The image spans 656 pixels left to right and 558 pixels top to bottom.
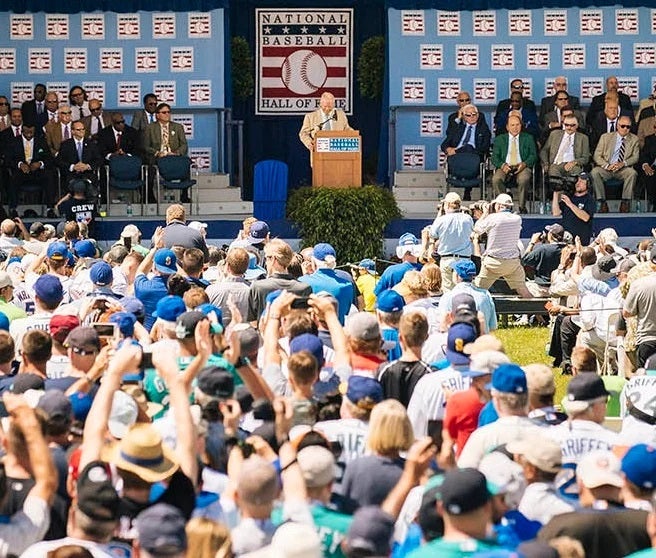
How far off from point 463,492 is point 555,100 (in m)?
16.8

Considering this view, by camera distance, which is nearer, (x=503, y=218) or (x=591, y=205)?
(x=503, y=218)

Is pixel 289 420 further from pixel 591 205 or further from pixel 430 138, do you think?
pixel 430 138

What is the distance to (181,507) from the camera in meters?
6.05

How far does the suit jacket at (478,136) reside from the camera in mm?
21219

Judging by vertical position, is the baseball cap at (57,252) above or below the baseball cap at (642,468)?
above

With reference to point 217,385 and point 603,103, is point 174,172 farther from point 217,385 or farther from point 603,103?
point 217,385

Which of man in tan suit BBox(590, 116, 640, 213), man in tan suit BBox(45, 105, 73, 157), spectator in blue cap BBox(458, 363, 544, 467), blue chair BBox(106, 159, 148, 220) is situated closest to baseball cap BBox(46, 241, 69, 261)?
spectator in blue cap BBox(458, 363, 544, 467)

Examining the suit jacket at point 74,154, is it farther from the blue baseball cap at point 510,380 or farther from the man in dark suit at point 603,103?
the blue baseball cap at point 510,380

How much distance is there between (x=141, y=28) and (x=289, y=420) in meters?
16.7

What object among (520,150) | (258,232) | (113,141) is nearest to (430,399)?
(258,232)

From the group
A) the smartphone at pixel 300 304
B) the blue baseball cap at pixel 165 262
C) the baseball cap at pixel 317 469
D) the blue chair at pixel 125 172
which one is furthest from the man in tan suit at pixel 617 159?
the baseball cap at pixel 317 469

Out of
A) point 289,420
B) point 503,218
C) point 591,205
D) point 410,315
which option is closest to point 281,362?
point 410,315

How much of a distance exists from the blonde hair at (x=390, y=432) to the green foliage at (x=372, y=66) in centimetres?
1742

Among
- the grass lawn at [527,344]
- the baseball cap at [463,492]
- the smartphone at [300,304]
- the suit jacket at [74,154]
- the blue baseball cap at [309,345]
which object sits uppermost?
the suit jacket at [74,154]
